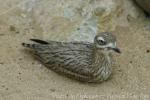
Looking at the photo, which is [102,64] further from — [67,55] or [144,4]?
[144,4]

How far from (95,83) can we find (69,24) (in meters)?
0.90

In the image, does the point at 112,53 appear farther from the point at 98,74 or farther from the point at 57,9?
the point at 57,9

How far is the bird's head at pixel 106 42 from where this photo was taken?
20.3ft

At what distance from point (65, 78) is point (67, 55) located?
25 centimetres

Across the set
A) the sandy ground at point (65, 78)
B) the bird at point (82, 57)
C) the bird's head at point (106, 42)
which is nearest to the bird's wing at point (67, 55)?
the bird at point (82, 57)

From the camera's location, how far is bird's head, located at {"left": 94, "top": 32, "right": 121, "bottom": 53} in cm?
619

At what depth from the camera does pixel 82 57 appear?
638cm

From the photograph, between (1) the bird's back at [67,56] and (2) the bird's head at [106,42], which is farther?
(1) the bird's back at [67,56]

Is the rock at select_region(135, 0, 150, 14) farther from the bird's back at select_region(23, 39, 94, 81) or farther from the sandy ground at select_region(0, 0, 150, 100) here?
the bird's back at select_region(23, 39, 94, 81)

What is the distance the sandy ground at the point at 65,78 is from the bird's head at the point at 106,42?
39 centimetres

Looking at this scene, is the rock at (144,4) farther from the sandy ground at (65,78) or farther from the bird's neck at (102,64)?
the bird's neck at (102,64)

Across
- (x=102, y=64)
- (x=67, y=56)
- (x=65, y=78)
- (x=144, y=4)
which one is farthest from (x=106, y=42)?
(x=144, y=4)

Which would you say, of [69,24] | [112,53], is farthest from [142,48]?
[69,24]

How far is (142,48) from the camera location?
6.76m
